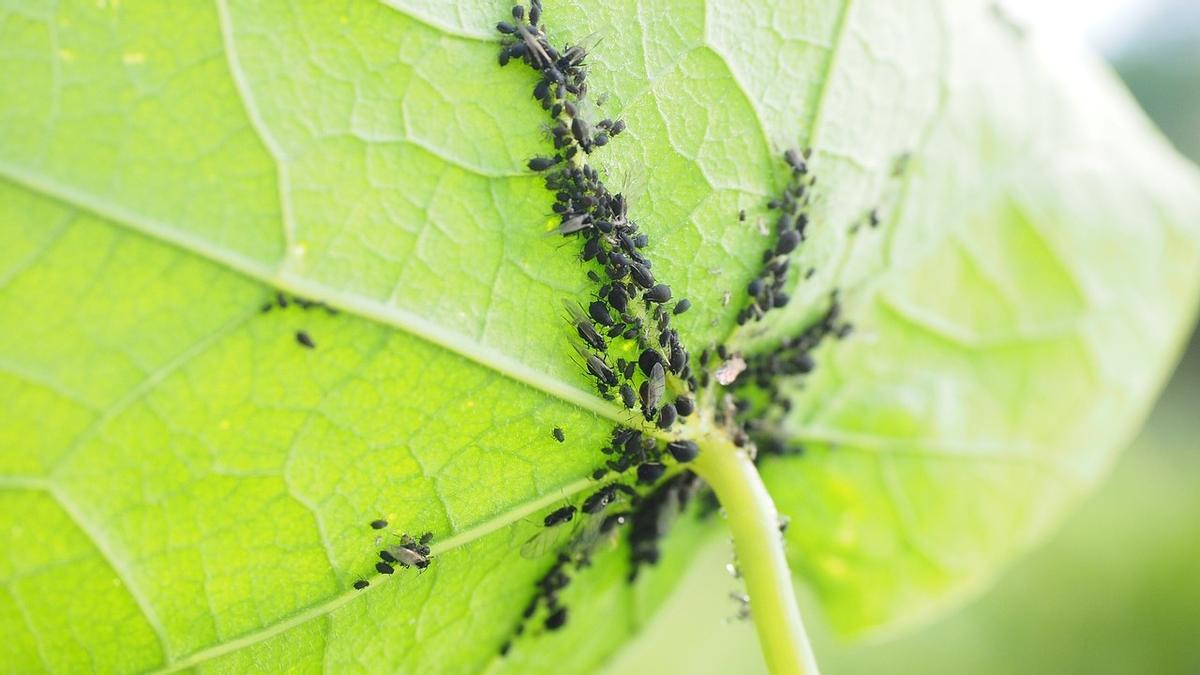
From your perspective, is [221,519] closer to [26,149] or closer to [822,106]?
[26,149]

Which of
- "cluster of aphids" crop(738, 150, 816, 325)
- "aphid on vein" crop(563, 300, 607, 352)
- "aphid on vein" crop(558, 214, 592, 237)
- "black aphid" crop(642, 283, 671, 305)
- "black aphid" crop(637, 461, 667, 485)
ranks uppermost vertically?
"cluster of aphids" crop(738, 150, 816, 325)

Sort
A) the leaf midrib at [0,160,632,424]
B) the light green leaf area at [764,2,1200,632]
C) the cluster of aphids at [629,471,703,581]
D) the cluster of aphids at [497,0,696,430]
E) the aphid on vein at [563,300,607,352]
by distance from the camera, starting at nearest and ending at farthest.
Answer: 1. the leaf midrib at [0,160,632,424]
2. the cluster of aphids at [497,0,696,430]
3. the aphid on vein at [563,300,607,352]
4. the cluster of aphids at [629,471,703,581]
5. the light green leaf area at [764,2,1200,632]

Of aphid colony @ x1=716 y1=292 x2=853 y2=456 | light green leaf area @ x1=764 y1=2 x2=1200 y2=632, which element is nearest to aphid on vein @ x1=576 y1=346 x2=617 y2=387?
aphid colony @ x1=716 y1=292 x2=853 y2=456

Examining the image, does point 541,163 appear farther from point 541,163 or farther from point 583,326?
point 583,326

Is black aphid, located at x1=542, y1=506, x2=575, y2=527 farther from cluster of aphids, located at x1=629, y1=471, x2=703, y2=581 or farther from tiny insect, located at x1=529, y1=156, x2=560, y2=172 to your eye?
tiny insect, located at x1=529, y1=156, x2=560, y2=172

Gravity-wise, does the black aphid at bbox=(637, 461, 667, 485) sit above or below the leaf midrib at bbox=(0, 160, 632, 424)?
above

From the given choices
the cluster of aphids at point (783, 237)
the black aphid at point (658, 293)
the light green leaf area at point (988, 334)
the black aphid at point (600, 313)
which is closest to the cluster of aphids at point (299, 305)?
the black aphid at point (600, 313)
